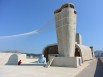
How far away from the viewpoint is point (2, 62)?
104 feet

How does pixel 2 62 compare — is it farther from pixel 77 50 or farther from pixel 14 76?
pixel 77 50

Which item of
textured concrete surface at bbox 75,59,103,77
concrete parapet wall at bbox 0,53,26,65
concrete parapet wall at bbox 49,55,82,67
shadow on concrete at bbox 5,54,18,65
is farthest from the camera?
shadow on concrete at bbox 5,54,18,65

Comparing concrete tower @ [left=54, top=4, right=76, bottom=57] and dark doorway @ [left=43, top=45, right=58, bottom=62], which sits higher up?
concrete tower @ [left=54, top=4, right=76, bottom=57]

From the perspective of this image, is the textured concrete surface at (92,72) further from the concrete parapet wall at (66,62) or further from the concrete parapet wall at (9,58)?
the concrete parapet wall at (9,58)

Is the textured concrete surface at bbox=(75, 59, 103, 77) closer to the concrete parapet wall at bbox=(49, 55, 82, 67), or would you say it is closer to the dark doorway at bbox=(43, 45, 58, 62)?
the concrete parapet wall at bbox=(49, 55, 82, 67)

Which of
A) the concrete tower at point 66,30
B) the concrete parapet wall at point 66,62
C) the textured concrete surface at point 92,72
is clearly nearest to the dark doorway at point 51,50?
the concrete tower at point 66,30

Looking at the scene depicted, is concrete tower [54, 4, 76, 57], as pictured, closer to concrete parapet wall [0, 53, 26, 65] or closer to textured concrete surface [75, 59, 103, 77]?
textured concrete surface [75, 59, 103, 77]

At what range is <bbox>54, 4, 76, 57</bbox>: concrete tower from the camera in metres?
32.9

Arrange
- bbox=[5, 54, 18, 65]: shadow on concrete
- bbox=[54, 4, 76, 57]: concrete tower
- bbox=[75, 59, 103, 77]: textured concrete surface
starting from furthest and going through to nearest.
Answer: bbox=[5, 54, 18, 65]: shadow on concrete → bbox=[54, 4, 76, 57]: concrete tower → bbox=[75, 59, 103, 77]: textured concrete surface

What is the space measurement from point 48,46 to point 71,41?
667 inches

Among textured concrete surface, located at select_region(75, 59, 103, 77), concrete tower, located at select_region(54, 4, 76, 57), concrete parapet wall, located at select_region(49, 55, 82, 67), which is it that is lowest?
textured concrete surface, located at select_region(75, 59, 103, 77)

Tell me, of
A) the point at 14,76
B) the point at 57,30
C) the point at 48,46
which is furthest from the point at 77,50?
the point at 14,76

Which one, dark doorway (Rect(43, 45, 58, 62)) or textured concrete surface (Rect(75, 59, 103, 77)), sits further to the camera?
dark doorway (Rect(43, 45, 58, 62))

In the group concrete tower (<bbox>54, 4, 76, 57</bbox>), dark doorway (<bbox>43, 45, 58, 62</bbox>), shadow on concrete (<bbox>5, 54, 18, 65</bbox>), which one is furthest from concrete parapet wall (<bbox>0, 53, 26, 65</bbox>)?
dark doorway (<bbox>43, 45, 58, 62</bbox>)
